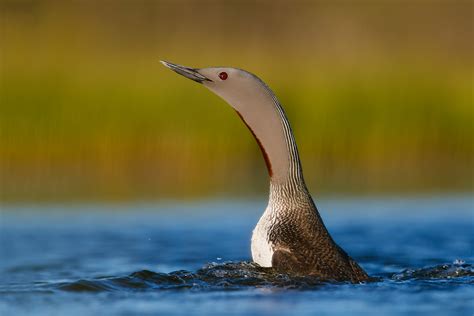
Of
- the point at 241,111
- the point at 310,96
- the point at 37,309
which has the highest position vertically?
the point at 310,96

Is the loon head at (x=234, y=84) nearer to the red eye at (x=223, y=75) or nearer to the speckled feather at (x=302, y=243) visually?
the red eye at (x=223, y=75)

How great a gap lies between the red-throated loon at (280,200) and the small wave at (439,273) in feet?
1.67

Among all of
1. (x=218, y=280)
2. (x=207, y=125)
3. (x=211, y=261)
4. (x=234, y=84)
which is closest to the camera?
(x=218, y=280)

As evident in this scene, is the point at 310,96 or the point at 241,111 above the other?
the point at 310,96

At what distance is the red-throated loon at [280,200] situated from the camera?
6953mm

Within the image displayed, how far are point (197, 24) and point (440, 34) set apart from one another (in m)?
5.65

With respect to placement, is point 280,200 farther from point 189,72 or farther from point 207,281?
point 189,72

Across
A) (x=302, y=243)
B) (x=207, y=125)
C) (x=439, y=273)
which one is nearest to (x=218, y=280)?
(x=302, y=243)

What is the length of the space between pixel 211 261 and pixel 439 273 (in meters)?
2.22

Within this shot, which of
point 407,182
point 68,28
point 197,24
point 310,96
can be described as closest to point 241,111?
point 407,182

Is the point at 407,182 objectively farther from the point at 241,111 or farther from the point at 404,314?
the point at 404,314

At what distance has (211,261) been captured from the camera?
30.2 ft

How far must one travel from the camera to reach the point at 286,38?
2738 centimetres

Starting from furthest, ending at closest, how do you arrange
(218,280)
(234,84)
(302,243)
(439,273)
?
(439,273)
(234,84)
(218,280)
(302,243)
